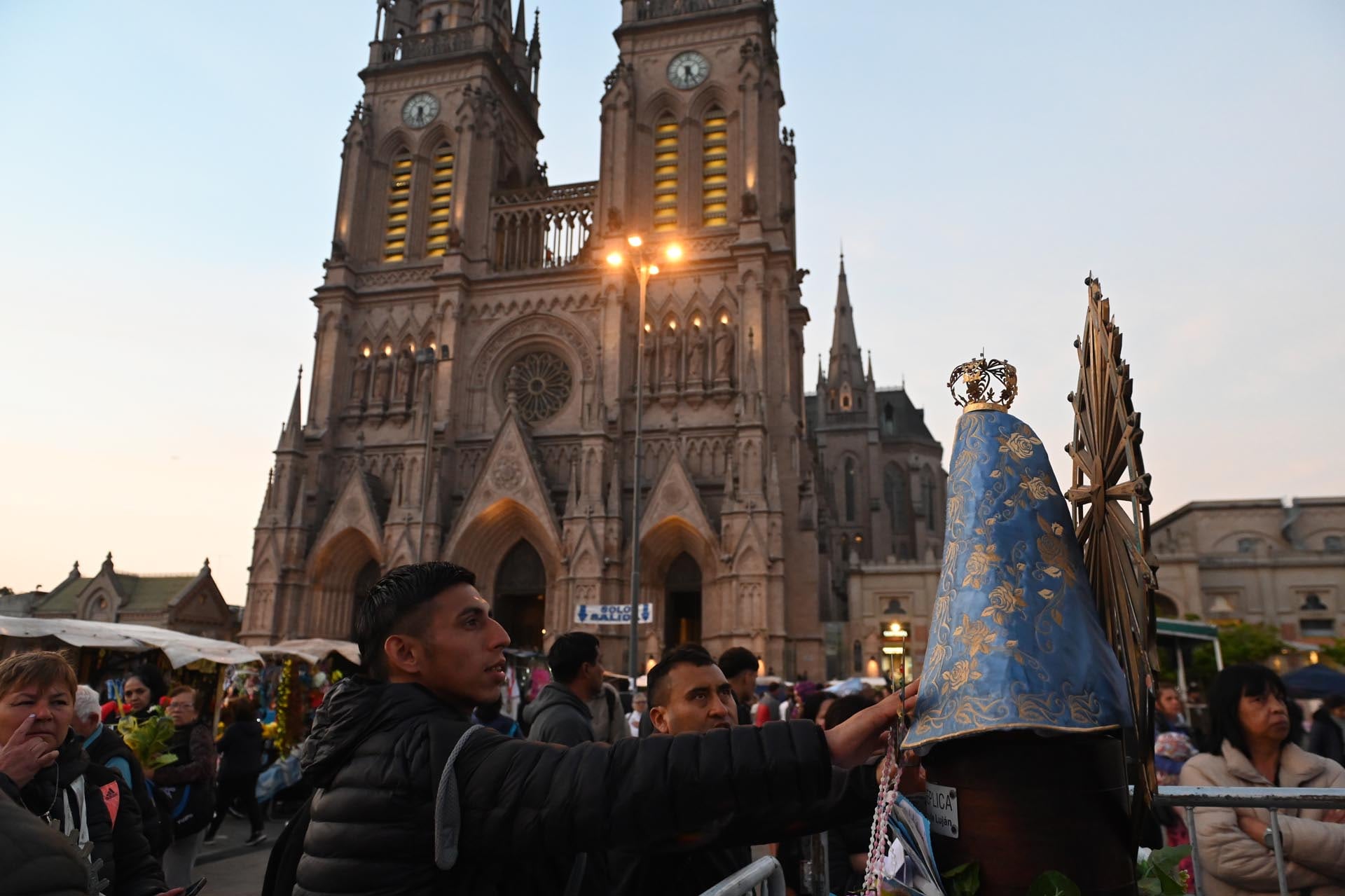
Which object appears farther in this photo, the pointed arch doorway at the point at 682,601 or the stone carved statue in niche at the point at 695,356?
the stone carved statue in niche at the point at 695,356

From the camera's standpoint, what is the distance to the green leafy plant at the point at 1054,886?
156 cm

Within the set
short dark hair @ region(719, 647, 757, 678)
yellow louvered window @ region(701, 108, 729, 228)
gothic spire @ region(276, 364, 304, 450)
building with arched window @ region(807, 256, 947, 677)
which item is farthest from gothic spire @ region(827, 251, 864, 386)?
short dark hair @ region(719, 647, 757, 678)

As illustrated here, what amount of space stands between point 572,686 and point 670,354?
22.9m

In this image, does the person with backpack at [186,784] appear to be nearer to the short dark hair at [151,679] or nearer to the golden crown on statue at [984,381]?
the short dark hair at [151,679]

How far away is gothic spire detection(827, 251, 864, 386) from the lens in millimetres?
54875

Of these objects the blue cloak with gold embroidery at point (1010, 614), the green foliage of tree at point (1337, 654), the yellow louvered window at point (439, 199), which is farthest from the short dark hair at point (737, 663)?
the yellow louvered window at point (439, 199)

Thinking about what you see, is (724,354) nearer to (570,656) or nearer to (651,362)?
(651,362)

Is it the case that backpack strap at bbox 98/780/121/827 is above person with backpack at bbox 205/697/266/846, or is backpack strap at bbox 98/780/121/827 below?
above

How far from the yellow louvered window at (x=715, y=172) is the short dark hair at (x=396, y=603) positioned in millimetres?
26901

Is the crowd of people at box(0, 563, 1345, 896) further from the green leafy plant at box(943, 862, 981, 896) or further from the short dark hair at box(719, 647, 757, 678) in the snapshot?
the short dark hair at box(719, 647, 757, 678)

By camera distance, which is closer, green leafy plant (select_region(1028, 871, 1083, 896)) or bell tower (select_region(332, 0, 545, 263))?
green leafy plant (select_region(1028, 871, 1083, 896))

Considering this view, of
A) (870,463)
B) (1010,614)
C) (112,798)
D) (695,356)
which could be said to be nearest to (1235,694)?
(1010,614)

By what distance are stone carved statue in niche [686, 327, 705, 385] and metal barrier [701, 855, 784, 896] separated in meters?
24.5

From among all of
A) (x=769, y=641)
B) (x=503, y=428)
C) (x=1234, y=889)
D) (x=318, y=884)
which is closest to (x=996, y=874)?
(x=318, y=884)
